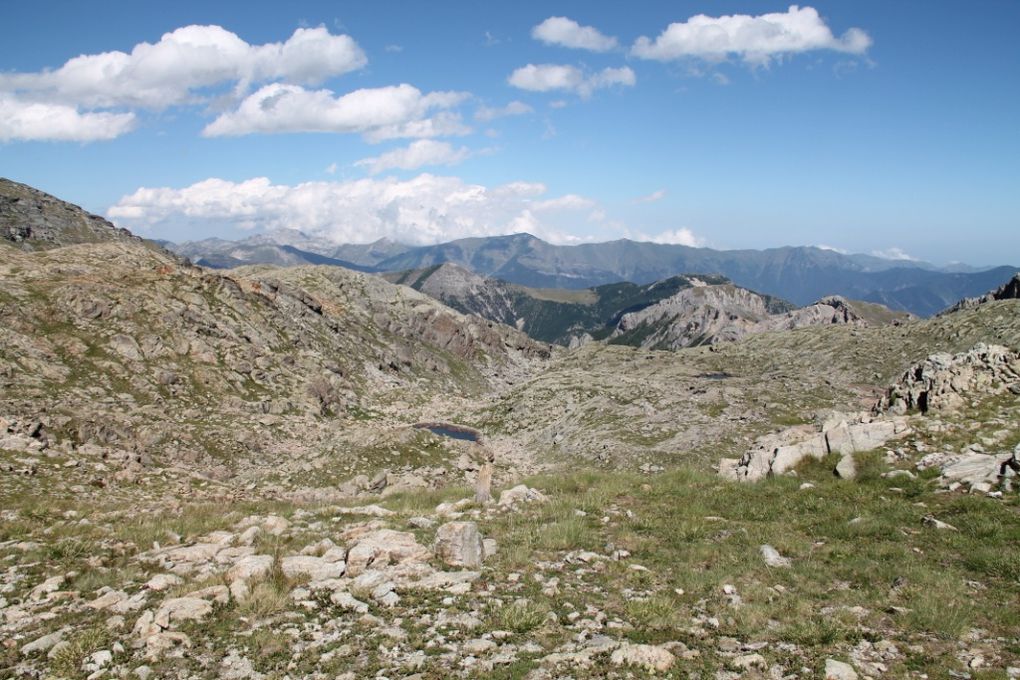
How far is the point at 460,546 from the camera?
14273 mm

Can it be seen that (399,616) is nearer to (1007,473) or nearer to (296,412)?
(1007,473)

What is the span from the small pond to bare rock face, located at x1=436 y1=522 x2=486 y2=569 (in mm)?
69812

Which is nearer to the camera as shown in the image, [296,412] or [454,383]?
[296,412]

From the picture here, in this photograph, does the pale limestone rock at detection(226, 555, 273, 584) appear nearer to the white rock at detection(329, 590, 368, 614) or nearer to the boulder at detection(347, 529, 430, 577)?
the boulder at detection(347, 529, 430, 577)

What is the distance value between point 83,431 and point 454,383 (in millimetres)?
91368

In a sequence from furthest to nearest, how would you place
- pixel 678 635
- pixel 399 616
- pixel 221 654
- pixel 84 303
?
1. pixel 84 303
2. pixel 399 616
3. pixel 678 635
4. pixel 221 654

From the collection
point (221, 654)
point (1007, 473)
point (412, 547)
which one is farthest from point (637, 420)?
Result: point (221, 654)

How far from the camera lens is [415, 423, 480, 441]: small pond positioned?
8560 cm

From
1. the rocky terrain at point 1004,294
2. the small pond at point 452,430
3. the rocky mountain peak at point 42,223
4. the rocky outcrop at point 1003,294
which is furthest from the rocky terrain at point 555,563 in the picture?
the rocky mountain peak at point 42,223

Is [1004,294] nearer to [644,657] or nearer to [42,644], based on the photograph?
[644,657]

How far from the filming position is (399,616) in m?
11.4

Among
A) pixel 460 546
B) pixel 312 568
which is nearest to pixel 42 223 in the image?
pixel 312 568

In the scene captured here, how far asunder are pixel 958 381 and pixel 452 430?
231ft

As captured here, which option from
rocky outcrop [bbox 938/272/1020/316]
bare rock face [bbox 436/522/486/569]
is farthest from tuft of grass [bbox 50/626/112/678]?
rocky outcrop [bbox 938/272/1020/316]
